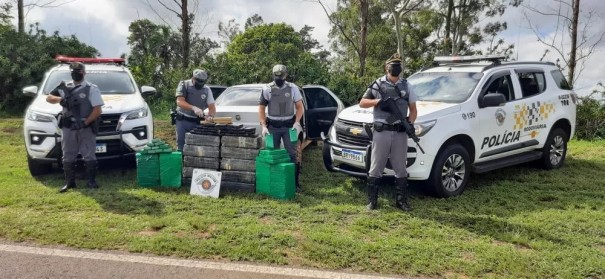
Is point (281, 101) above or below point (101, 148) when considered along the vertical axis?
above

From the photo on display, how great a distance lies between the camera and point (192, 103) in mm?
7062

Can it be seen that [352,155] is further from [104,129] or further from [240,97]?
[104,129]

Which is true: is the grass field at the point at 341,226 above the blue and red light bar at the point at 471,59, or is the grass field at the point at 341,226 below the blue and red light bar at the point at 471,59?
below

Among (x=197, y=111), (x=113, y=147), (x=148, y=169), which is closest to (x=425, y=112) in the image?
(x=197, y=111)

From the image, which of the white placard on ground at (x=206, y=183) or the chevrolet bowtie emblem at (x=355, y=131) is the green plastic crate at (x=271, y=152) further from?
the chevrolet bowtie emblem at (x=355, y=131)

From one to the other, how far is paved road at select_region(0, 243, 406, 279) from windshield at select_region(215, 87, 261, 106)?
4.23 m

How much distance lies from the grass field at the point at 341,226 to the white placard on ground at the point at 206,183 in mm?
151

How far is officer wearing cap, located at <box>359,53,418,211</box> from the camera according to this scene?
5.44m

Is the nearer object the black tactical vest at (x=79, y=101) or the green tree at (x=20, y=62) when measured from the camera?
the black tactical vest at (x=79, y=101)

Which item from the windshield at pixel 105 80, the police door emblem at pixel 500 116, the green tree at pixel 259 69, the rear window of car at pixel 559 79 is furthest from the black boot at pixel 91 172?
the green tree at pixel 259 69

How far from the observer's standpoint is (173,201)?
5809mm

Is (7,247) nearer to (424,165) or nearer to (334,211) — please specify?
(334,211)

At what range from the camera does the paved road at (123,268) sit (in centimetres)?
375

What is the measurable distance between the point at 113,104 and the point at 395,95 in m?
4.34
